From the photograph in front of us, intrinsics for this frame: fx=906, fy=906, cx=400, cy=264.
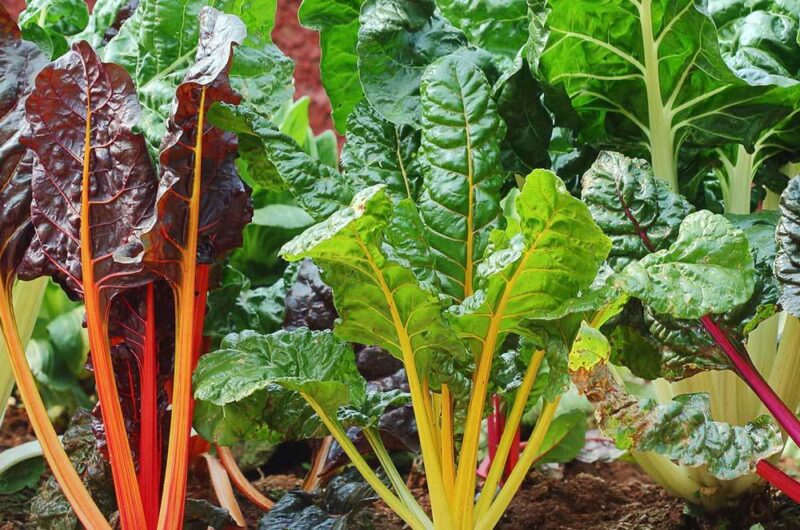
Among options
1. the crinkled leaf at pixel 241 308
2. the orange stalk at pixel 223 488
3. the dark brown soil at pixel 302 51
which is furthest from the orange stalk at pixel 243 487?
the dark brown soil at pixel 302 51

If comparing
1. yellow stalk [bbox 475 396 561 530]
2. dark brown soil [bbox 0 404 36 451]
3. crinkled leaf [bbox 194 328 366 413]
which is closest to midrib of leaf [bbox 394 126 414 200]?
crinkled leaf [bbox 194 328 366 413]

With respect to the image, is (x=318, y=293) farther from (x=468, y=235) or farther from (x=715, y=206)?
(x=715, y=206)

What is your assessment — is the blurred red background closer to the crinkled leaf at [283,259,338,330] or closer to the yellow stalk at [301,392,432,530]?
the crinkled leaf at [283,259,338,330]

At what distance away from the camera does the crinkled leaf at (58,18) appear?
123 cm

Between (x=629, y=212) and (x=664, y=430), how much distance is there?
0.83ft

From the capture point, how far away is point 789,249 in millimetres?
908

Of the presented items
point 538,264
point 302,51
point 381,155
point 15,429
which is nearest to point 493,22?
point 381,155

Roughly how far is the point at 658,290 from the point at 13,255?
71 cm

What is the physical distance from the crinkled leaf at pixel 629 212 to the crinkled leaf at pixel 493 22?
327 mm

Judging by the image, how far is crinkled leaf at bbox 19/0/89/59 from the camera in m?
1.23

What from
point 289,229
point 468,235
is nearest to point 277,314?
point 289,229

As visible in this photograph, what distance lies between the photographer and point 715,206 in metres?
1.34

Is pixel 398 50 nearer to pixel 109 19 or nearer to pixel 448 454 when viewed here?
pixel 109 19

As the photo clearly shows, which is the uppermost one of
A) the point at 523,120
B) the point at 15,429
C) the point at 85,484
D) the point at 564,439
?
the point at 523,120
